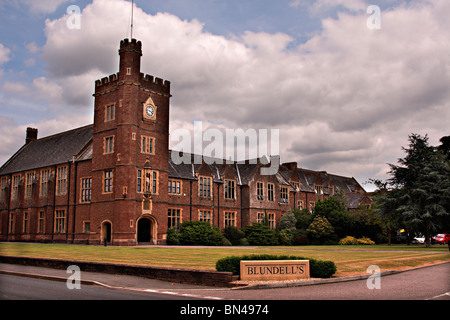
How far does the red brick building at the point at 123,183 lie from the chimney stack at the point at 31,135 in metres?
3.23

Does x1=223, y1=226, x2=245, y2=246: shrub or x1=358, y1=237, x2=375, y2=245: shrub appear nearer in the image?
x1=223, y1=226, x2=245, y2=246: shrub

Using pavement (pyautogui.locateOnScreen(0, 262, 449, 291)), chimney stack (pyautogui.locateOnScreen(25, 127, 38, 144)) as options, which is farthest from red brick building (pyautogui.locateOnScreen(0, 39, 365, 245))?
pavement (pyautogui.locateOnScreen(0, 262, 449, 291))

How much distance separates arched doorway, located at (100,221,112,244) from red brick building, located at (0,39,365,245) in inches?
3.9

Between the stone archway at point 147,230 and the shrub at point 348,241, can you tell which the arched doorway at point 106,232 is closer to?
the stone archway at point 147,230

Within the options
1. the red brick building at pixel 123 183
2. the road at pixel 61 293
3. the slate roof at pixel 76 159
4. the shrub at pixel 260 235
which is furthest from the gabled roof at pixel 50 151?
the road at pixel 61 293

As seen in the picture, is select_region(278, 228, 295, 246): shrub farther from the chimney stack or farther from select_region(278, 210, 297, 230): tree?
the chimney stack

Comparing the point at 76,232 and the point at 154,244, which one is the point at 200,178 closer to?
the point at 154,244

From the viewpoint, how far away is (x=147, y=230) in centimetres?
4675

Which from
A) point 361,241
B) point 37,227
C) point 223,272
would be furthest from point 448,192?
point 37,227

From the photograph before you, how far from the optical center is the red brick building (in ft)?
141

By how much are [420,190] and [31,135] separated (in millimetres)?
52244
